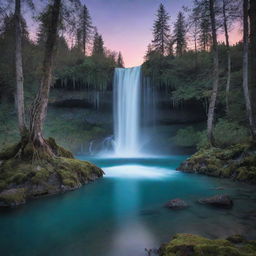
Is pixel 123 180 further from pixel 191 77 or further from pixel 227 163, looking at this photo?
pixel 191 77

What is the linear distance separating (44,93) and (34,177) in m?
3.55

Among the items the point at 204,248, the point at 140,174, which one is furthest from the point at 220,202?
the point at 140,174

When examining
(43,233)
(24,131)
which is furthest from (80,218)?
(24,131)

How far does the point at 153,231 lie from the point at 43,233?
225cm

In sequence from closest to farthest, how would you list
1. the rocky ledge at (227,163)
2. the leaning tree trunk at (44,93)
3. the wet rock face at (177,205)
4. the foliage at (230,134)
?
the wet rock face at (177,205), the leaning tree trunk at (44,93), the rocky ledge at (227,163), the foliage at (230,134)

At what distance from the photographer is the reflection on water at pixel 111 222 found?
3.74m

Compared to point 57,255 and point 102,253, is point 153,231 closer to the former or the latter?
point 102,253

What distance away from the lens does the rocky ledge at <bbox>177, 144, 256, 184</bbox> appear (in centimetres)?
870

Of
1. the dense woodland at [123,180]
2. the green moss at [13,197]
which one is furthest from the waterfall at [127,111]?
the green moss at [13,197]

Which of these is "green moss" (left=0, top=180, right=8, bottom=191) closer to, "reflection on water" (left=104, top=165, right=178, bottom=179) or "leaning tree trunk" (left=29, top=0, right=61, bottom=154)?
"leaning tree trunk" (left=29, top=0, right=61, bottom=154)

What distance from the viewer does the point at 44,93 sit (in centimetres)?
876

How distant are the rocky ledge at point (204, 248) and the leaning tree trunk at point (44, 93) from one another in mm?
6656

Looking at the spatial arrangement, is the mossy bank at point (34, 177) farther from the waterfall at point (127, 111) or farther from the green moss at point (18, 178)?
the waterfall at point (127, 111)

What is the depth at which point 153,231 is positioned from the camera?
14.0ft
